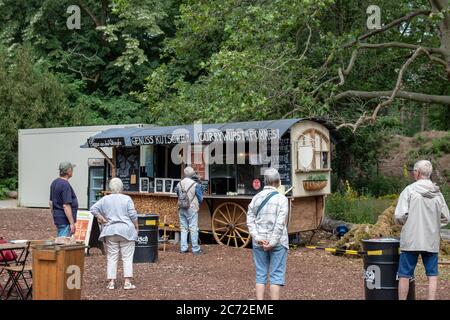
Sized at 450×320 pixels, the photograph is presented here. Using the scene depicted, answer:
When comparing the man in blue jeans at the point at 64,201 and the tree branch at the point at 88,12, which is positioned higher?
the tree branch at the point at 88,12

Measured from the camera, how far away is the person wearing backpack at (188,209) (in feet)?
43.7

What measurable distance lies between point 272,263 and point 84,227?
662cm

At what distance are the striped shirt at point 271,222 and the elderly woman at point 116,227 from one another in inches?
96.0

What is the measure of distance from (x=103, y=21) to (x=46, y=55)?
10.3ft

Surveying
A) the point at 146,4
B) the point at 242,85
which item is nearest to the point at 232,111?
the point at 242,85

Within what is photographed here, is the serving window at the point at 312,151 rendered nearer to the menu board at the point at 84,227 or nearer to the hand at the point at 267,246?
the menu board at the point at 84,227

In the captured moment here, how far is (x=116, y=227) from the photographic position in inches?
361

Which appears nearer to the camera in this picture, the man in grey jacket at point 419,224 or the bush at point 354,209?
the man in grey jacket at point 419,224

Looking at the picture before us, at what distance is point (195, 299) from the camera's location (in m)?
8.76

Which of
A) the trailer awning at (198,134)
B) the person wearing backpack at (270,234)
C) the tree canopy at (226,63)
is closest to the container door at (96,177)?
the tree canopy at (226,63)

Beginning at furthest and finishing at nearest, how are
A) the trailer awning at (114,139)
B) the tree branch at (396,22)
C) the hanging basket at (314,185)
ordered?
the tree branch at (396,22), the trailer awning at (114,139), the hanging basket at (314,185)

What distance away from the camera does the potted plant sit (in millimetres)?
13547

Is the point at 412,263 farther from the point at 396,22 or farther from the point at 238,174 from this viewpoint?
the point at 396,22
